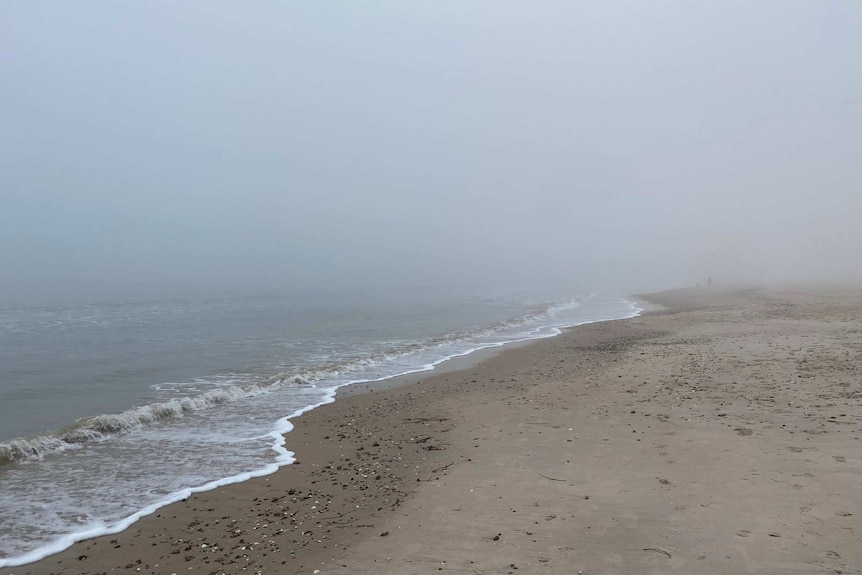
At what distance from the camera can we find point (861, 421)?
24.4ft

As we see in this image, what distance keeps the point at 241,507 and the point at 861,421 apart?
29.5 ft

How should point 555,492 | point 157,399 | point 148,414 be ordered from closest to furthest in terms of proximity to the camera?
point 555,492 → point 148,414 → point 157,399

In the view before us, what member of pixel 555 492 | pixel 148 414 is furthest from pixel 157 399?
pixel 555 492

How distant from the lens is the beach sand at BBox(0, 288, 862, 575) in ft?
14.8

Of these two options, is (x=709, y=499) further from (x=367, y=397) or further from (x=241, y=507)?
(x=367, y=397)

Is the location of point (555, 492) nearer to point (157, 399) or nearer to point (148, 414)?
point (148, 414)

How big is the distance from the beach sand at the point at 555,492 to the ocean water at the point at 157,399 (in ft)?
2.87

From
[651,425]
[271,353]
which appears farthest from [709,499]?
[271,353]

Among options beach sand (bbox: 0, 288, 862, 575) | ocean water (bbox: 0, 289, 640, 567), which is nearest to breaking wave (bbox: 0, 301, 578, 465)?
ocean water (bbox: 0, 289, 640, 567)

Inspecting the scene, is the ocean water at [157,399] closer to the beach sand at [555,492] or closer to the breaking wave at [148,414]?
the breaking wave at [148,414]

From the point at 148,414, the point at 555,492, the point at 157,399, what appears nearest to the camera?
the point at 555,492

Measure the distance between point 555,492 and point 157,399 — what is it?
11634 mm

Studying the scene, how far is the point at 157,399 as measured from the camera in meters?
13.3

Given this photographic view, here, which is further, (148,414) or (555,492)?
(148,414)
